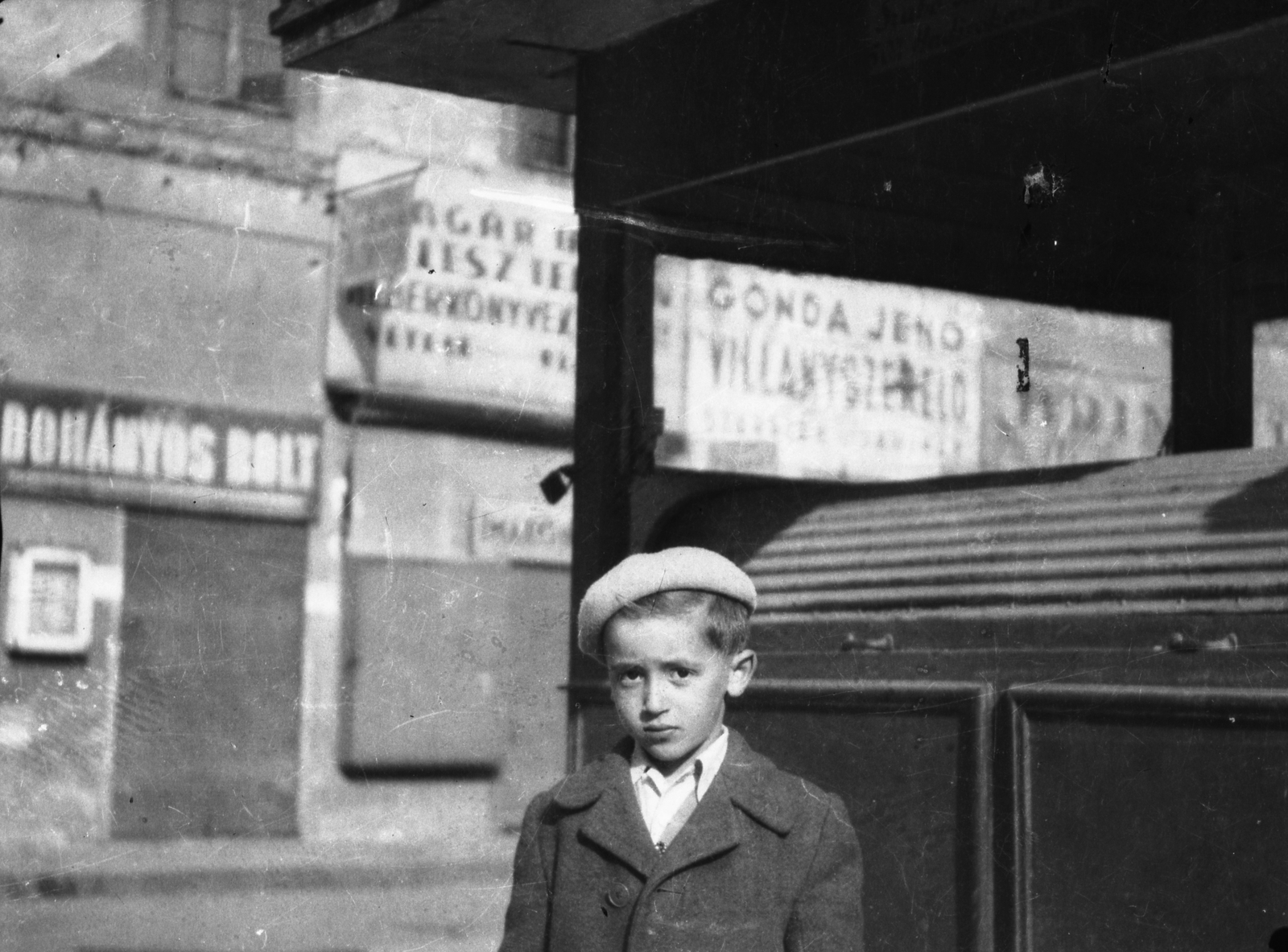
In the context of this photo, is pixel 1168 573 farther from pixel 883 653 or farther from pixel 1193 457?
pixel 883 653

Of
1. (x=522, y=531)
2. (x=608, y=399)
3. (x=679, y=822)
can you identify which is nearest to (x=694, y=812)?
(x=679, y=822)

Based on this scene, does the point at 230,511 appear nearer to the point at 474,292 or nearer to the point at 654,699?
the point at 474,292

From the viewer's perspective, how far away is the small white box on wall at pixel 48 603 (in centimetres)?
287

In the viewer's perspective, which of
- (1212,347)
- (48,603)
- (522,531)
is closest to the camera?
(1212,347)

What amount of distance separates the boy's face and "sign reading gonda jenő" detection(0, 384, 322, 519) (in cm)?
93

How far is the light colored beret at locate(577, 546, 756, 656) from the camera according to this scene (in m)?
2.21

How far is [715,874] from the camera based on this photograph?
2.13 metres

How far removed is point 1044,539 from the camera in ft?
7.97

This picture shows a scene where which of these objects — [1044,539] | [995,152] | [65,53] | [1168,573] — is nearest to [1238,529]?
[1168,573]

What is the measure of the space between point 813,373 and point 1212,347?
64 cm

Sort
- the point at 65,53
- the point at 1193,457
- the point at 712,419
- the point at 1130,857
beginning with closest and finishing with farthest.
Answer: the point at 1130,857, the point at 1193,457, the point at 712,419, the point at 65,53

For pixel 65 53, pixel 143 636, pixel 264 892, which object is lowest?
pixel 264 892

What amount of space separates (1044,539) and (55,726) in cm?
178

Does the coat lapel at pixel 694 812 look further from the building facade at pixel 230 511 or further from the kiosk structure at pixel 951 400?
the building facade at pixel 230 511
